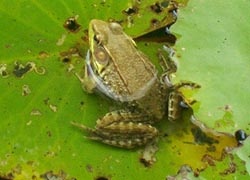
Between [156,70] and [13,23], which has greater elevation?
[13,23]

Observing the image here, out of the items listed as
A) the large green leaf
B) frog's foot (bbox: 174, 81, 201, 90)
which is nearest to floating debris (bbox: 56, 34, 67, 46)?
the large green leaf

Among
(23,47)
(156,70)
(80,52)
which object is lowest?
(156,70)

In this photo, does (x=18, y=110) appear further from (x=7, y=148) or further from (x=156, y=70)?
(x=156, y=70)

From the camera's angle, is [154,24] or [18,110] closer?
[18,110]

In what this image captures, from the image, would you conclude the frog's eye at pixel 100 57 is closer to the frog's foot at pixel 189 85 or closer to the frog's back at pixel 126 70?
the frog's back at pixel 126 70

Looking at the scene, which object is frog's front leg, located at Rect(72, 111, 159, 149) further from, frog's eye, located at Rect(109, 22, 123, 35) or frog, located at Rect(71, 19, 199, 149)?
frog's eye, located at Rect(109, 22, 123, 35)

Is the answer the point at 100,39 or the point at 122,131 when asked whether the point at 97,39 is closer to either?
the point at 100,39

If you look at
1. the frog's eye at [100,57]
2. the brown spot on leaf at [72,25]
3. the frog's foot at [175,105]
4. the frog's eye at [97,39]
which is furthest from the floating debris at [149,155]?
the brown spot on leaf at [72,25]

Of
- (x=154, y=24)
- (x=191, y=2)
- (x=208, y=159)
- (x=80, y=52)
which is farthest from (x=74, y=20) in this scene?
(x=208, y=159)
